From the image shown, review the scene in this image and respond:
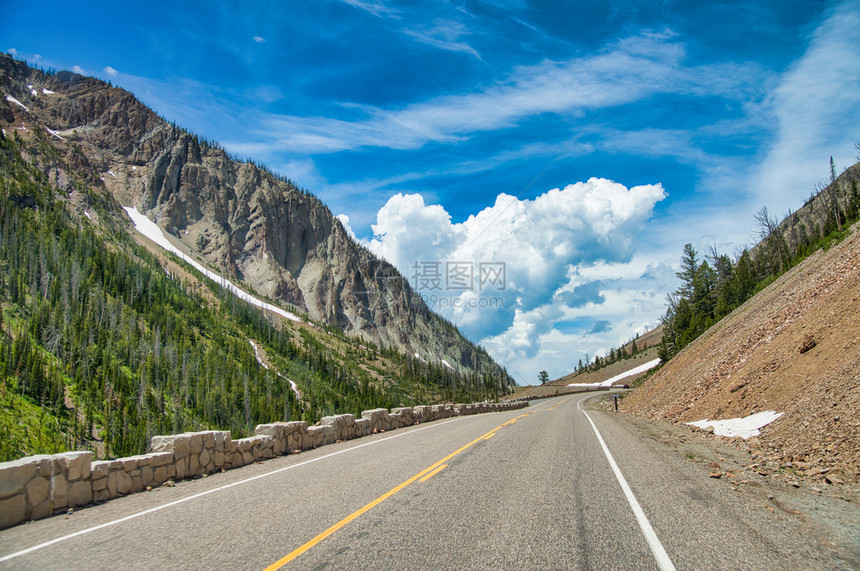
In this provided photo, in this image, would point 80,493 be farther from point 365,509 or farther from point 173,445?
point 365,509

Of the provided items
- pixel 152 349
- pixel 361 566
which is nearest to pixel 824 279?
pixel 361 566

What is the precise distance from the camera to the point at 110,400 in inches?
2501

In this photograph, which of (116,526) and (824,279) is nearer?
(116,526)

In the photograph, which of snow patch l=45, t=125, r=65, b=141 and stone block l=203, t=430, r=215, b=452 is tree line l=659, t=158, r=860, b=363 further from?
snow patch l=45, t=125, r=65, b=141

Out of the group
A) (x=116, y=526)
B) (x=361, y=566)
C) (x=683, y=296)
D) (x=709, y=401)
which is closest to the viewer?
(x=361, y=566)

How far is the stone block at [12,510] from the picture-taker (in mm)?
6297

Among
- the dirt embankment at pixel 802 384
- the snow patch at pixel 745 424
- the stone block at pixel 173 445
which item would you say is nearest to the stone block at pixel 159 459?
the stone block at pixel 173 445

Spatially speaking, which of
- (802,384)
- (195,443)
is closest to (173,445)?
(195,443)

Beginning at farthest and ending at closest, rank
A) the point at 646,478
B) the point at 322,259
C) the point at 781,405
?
the point at 322,259 → the point at 781,405 → the point at 646,478

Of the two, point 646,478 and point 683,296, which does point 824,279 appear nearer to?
point 646,478

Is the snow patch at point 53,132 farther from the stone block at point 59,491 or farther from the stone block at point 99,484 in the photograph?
the stone block at point 59,491

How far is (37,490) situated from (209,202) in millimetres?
201504

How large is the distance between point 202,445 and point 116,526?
4.12m

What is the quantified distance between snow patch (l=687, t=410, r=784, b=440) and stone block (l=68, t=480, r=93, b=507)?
14.4 m
